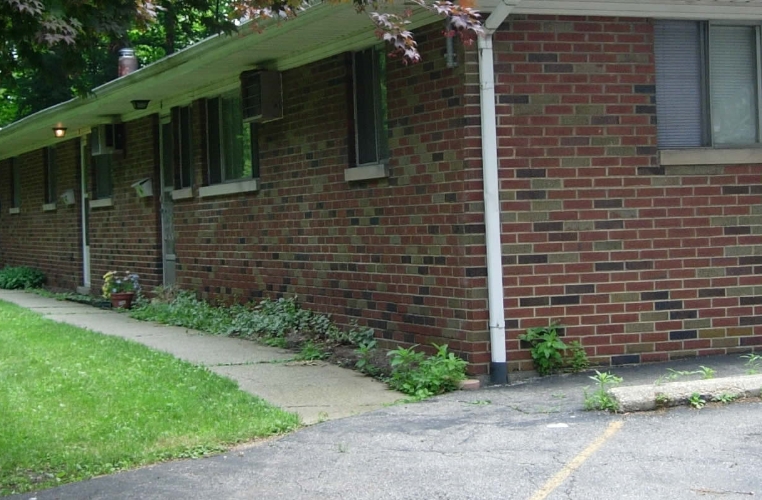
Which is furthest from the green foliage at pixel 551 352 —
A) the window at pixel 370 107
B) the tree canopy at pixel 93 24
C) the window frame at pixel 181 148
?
the window frame at pixel 181 148

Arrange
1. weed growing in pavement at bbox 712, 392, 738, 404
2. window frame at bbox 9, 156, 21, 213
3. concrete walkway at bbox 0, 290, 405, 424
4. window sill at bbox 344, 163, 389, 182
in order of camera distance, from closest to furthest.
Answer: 1. weed growing in pavement at bbox 712, 392, 738, 404
2. concrete walkway at bbox 0, 290, 405, 424
3. window sill at bbox 344, 163, 389, 182
4. window frame at bbox 9, 156, 21, 213

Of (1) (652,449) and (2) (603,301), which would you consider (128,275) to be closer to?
(2) (603,301)

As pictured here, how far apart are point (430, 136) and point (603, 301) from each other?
6.43 feet

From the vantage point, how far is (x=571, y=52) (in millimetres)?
8688

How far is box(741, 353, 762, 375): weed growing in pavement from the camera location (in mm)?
8120

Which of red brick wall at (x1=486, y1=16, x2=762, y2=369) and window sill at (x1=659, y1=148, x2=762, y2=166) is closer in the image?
red brick wall at (x1=486, y1=16, x2=762, y2=369)

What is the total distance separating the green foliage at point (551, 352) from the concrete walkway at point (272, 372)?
3.82 feet

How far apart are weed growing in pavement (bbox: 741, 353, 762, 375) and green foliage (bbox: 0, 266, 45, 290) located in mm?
15099

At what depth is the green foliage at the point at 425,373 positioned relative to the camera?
815 cm

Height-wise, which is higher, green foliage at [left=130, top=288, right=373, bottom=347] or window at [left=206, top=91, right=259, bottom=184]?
window at [left=206, top=91, right=259, bottom=184]

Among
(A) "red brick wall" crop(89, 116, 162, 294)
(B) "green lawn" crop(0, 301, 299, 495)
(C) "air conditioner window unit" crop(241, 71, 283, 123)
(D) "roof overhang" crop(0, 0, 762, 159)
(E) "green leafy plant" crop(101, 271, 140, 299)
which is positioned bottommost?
(B) "green lawn" crop(0, 301, 299, 495)

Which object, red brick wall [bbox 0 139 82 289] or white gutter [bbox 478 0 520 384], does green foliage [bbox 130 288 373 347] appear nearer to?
white gutter [bbox 478 0 520 384]

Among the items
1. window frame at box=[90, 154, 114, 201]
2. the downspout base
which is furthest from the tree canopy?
window frame at box=[90, 154, 114, 201]

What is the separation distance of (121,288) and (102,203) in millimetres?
2058
